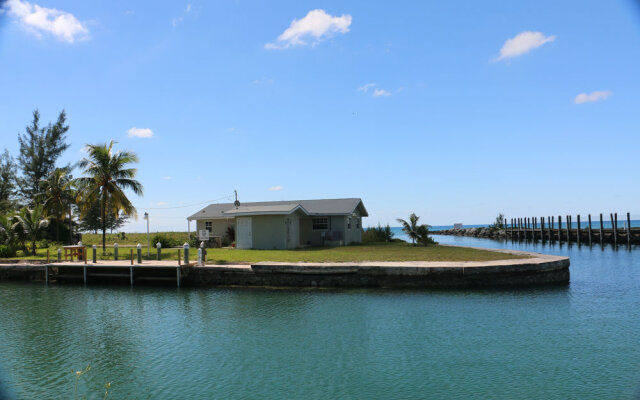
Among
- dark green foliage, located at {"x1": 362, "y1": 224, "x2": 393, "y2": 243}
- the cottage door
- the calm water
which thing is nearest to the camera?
the calm water

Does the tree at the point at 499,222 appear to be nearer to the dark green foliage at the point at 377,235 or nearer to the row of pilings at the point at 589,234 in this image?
the row of pilings at the point at 589,234

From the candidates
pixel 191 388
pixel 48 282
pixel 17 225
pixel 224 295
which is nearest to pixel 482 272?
pixel 224 295

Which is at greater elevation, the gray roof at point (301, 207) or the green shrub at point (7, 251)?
the gray roof at point (301, 207)

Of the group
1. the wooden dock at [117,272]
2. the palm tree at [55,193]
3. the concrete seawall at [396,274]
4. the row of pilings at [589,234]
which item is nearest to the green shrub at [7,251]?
the palm tree at [55,193]

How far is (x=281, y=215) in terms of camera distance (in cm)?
2831

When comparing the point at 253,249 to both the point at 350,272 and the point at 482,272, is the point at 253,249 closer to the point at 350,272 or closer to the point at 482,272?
the point at 350,272

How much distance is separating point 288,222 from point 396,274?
12.1m

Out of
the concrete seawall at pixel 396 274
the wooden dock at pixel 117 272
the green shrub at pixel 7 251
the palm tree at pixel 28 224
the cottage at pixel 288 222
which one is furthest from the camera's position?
the palm tree at pixel 28 224

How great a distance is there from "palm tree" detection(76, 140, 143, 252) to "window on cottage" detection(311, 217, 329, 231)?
12.6m

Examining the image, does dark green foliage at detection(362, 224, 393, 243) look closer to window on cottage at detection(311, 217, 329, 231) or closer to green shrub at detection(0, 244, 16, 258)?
window on cottage at detection(311, 217, 329, 231)

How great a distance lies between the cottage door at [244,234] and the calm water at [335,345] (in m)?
11.6

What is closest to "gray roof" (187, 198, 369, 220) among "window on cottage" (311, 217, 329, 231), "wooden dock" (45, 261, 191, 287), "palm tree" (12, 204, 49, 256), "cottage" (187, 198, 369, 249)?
"cottage" (187, 198, 369, 249)

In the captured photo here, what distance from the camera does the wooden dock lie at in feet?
68.4

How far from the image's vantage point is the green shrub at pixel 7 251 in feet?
94.4
